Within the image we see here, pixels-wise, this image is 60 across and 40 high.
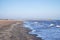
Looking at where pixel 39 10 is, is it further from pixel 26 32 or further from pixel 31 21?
pixel 26 32

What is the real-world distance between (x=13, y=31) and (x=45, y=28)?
462 millimetres

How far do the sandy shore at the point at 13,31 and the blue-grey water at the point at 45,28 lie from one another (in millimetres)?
73

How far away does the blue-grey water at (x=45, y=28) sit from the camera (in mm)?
1392

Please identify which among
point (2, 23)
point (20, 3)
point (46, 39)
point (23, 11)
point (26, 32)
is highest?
point (20, 3)

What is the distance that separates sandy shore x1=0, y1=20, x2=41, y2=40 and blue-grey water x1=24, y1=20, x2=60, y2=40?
7 cm

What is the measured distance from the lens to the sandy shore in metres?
1.38

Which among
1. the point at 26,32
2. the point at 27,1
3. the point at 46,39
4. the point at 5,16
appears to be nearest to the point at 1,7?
the point at 5,16

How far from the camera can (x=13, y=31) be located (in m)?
1.39

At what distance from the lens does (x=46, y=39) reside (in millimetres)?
1388

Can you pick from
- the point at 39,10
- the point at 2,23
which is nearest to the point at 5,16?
the point at 2,23

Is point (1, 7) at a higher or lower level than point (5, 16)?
higher

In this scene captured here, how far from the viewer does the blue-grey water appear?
1392 millimetres

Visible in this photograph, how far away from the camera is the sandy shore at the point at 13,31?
1.38m

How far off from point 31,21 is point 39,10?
20 cm
